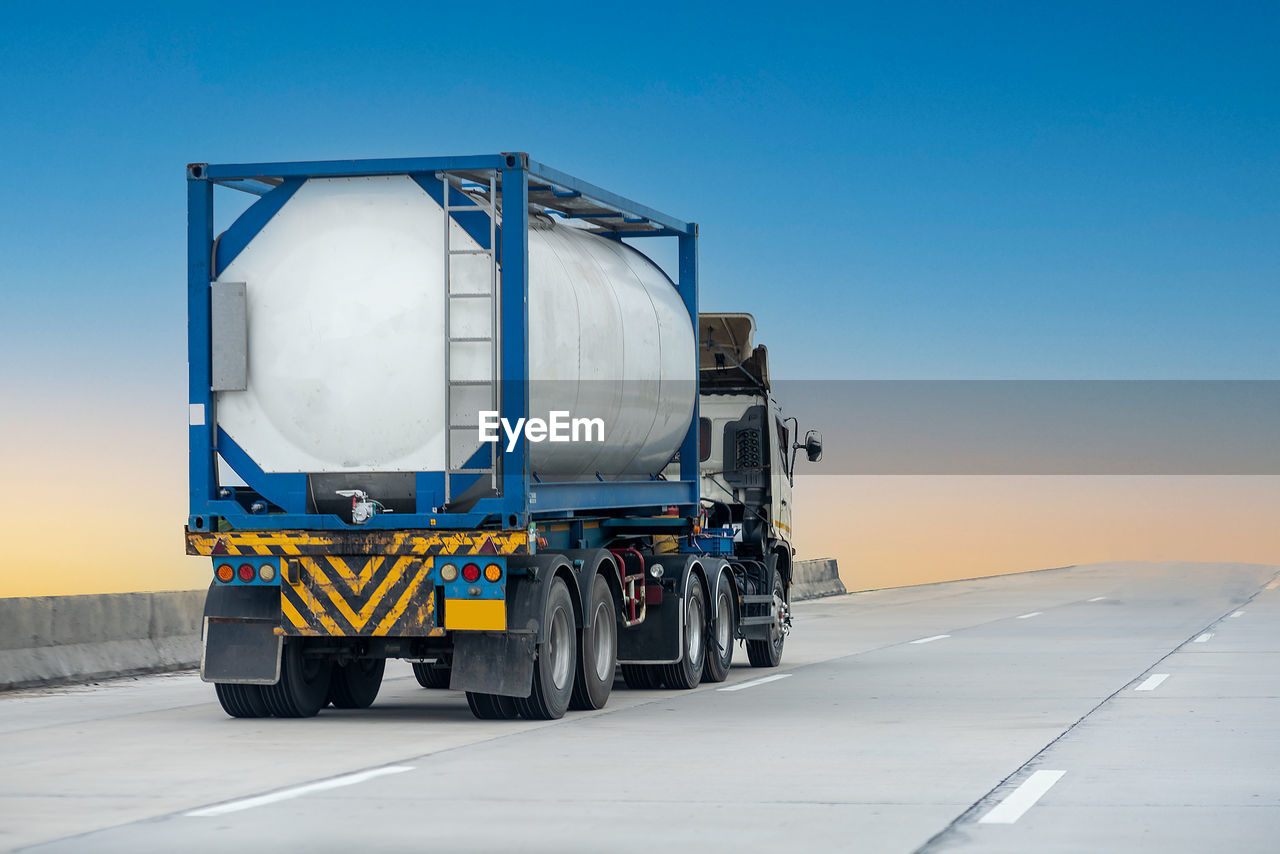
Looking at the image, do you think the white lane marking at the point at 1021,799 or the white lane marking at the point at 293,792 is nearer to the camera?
the white lane marking at the point at 1021,799

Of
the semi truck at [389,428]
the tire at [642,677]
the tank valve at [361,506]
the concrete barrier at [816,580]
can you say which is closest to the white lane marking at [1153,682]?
the tire at [642,677]

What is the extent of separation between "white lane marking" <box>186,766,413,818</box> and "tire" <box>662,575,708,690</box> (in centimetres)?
705

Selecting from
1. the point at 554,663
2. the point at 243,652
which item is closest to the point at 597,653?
the point at 554,663

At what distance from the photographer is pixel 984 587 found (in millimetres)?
52656

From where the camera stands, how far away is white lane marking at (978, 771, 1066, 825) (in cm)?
945

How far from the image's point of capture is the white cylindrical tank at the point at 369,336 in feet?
48.1

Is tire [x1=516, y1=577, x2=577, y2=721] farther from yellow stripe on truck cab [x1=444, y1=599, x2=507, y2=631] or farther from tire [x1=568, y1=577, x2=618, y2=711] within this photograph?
yellow stripe on truck cab [x1=444, y1=599, x2=507, y2=631]

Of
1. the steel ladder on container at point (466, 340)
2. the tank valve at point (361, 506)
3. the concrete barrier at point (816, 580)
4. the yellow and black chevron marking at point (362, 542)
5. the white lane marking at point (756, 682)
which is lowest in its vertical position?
the concrete barrier at point (816, 580)

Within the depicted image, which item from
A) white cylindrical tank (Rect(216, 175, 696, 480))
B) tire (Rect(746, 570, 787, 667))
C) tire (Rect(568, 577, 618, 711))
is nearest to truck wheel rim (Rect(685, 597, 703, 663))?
tire (Rect(568, 577, 618, 711))

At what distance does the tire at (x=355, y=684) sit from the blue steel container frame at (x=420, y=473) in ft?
7.23

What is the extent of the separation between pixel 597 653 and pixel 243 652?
3.22m

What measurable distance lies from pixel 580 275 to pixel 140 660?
785 cm

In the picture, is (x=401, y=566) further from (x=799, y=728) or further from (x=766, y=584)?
(x=766, y=584)

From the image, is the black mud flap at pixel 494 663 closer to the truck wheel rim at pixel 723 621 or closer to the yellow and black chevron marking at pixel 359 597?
the yellow and black chevron marking at pixel 359 597
